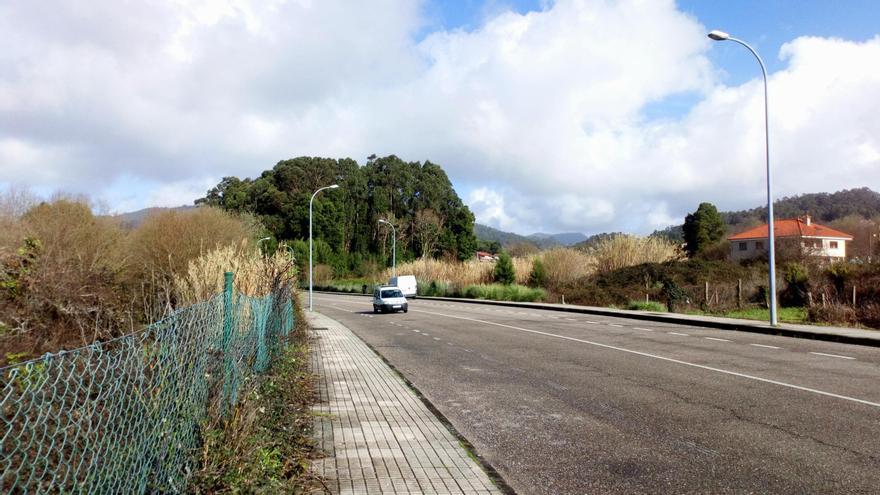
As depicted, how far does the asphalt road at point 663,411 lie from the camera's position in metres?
5.83

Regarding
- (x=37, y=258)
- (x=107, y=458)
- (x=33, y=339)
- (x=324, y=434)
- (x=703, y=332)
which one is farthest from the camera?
(x=703, y=332)

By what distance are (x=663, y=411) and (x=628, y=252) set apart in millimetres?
37603

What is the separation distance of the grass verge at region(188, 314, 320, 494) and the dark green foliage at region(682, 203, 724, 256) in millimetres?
60724

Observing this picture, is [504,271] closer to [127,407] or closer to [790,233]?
[790,233]

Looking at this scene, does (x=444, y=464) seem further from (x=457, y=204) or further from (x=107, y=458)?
(x=457, y=204)

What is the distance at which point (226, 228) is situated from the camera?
2197 cm

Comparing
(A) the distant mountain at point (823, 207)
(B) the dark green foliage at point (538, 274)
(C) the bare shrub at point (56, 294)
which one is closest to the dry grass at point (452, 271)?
(B) the dark green foliage at point (538, 274)

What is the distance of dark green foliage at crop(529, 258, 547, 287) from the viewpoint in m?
45.9

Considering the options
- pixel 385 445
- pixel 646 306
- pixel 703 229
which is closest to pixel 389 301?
pixel 646 306

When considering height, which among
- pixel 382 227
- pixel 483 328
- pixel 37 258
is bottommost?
pixel 483 328

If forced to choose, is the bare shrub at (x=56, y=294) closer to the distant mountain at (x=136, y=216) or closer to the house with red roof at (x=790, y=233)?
the distant mountain at (x=136, y=216)

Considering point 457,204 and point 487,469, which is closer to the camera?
point 487,469

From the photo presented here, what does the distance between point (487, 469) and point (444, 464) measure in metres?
0.40

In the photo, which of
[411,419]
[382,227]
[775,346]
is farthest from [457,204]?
[411,419]
